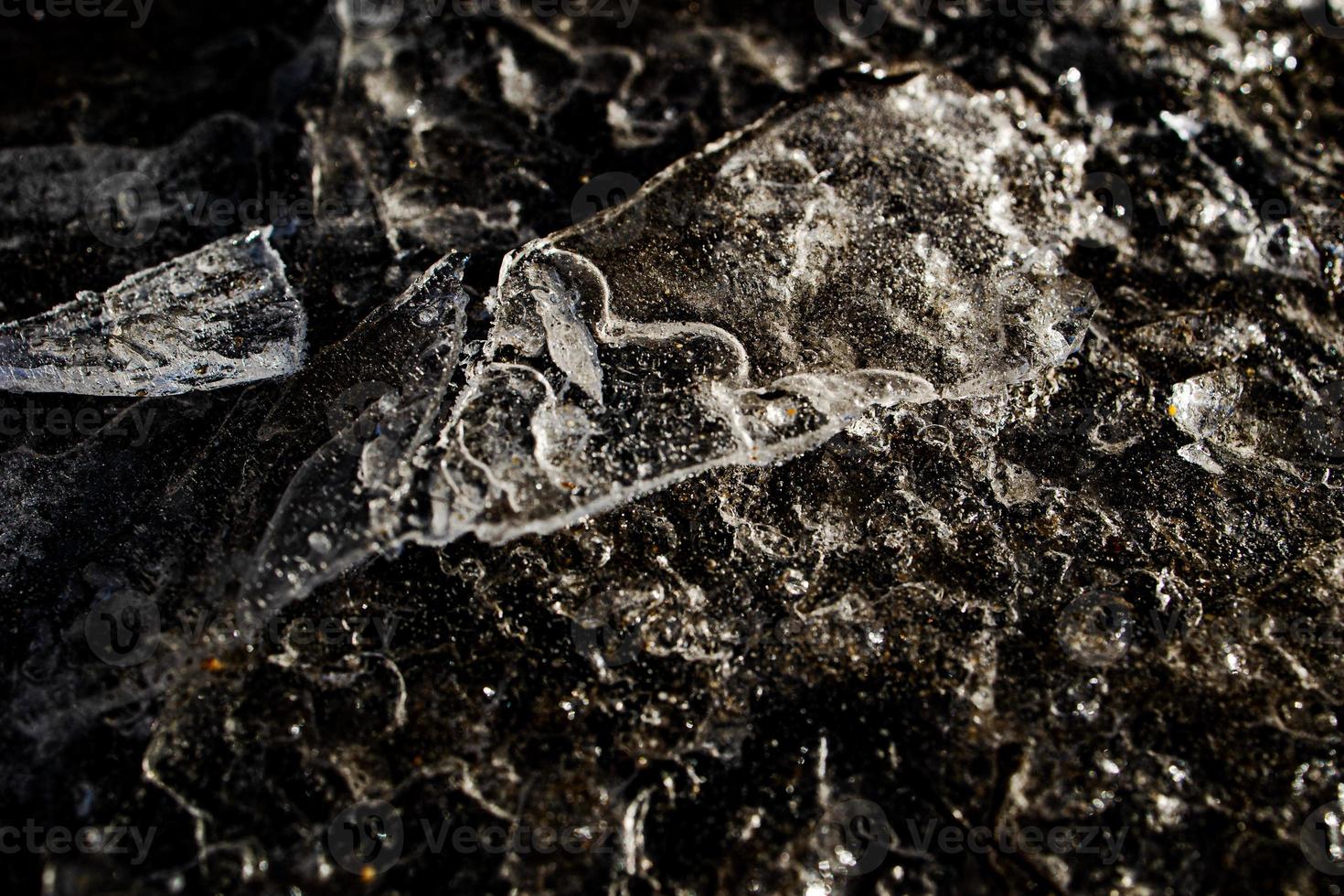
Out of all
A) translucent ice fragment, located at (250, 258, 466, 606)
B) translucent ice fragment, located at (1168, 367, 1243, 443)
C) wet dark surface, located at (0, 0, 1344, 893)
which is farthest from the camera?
translucent ice fragment, located at (1168, 367, 1243, 443)

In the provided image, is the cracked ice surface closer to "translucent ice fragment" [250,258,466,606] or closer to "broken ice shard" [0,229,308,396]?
"translucent ice fragment" [250,258,466,606]

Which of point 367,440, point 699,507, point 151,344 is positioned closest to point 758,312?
point 699,507

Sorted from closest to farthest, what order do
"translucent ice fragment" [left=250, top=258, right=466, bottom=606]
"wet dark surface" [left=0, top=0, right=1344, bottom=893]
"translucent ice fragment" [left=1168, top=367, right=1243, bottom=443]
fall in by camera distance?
1. "wet dark surface" [left=0, top=0, right=1344, bottom=893]
2. "translucent ice fragment" [left=250, top=258, right=466, bottom=606]
3. "translucent ice fragment" [left=1168, top=367, right=1243, bottom=443]

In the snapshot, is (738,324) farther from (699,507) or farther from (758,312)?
(699,507)

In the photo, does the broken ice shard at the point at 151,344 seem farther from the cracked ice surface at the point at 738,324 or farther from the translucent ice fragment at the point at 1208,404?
the translucent ice fragment at the point at 1208,404

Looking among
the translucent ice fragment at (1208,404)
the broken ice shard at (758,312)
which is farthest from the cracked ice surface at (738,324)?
the translucent ice fragment at (1208,404)

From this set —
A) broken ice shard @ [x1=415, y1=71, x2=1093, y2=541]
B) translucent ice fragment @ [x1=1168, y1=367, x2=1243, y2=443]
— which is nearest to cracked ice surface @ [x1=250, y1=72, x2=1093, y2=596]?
broken ice shard @ [x1=415, y1=71, x2=1093, y2=541]
